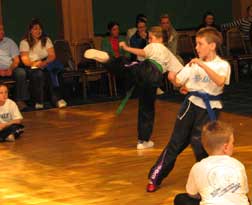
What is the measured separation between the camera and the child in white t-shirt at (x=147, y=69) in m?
6.41

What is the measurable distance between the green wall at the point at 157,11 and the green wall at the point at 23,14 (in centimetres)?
81

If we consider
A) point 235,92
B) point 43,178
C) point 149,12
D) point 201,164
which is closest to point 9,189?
point 43,178

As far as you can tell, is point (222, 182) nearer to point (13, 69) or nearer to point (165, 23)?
point (13, 69)

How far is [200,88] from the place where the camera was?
4.94 metres

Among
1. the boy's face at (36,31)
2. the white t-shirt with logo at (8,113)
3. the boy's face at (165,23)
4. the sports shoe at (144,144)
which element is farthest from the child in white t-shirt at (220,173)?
the boy's face at (165,23)

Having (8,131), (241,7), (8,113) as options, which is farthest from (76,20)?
(8,131)

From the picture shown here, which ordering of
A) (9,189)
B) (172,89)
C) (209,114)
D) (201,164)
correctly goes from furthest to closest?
1. (172,89)
2. (9,189)
3. (209,114)
4. (201,164)

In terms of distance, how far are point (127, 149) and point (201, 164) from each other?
3591 mm

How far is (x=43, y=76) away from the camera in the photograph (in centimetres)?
1021

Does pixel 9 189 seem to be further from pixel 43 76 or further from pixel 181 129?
pixel 43 76

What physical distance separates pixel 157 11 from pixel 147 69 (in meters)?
6.33

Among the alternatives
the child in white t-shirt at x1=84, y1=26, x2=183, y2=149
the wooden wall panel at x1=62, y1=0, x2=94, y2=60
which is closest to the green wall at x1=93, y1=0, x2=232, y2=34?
the wooden wall panel at x1=62, y1=0, x2=94, y2=60

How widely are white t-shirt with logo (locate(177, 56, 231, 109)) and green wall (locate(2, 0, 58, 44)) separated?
7.02 m

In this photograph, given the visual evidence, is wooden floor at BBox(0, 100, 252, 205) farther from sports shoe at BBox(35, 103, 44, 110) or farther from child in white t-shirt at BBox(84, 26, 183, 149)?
sports shoe at BBox(35, 103, 44, 110)
